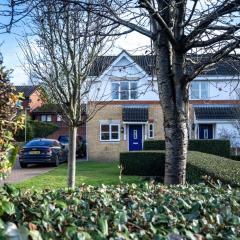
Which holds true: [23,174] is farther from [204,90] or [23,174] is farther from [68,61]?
[204,90]

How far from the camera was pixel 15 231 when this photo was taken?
8.09 feet

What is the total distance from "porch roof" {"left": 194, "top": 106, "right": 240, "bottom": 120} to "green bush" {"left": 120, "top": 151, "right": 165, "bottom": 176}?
1421 cm

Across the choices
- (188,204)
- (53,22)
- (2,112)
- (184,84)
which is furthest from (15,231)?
(53,22)

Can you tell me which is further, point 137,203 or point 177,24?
point 177,24

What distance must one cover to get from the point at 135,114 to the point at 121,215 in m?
30.4

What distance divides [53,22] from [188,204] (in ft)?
21.3

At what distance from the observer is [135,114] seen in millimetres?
33688

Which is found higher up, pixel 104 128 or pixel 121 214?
pixel 104 128

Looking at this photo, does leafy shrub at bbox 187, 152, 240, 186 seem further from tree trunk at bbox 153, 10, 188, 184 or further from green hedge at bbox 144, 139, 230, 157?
green hedge at bbox 144, 139, 230, 157

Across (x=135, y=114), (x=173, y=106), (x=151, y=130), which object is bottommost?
(x=173, y=106)

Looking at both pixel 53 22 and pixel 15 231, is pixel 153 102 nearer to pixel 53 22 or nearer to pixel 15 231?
pixel 53 22

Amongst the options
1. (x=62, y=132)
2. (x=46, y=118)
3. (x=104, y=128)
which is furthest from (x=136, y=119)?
(x=46, y=118)

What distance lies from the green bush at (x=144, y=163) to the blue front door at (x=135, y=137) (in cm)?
1279

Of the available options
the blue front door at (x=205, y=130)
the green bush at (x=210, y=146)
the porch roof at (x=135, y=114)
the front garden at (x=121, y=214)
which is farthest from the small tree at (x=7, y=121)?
the blue front door at (x=205, y=130)
